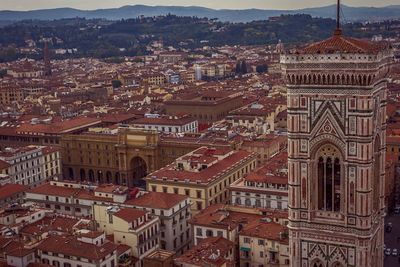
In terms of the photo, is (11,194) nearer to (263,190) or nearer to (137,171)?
(137,171)

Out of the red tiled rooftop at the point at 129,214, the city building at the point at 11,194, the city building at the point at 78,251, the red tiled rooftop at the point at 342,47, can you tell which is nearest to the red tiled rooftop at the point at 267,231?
the red tiled rooftop at the point at 129,214

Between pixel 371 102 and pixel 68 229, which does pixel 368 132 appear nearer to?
pixel 371 102

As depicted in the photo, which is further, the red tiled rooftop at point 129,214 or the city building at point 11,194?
the city building at point 11,194

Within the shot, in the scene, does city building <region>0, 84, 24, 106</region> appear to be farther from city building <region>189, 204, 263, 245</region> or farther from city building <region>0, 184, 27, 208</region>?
city building <region>189, 204, 263, 245</region>

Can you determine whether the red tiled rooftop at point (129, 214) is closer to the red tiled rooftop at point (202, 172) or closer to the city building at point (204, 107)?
the red tiled rooftop at point (202, 172)

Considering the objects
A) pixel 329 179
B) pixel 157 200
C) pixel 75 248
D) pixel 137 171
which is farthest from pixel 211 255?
pixel 137 171

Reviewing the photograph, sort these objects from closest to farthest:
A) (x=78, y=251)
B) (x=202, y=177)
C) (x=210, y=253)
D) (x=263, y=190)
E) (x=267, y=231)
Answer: (x=210, y=253)
(x=78, y=251)
(x=267, y=231)
(x=263, y=190)
(x=202, y=177)

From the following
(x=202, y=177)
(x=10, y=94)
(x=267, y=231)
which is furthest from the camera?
(x=10, y=94)

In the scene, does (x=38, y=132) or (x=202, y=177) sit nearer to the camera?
(x=202, y=177)
